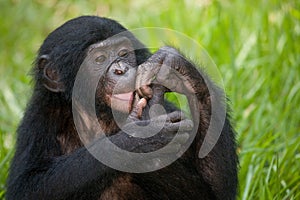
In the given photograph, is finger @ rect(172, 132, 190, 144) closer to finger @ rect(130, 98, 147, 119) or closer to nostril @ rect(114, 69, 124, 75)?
finger @ rect(130, 98, 147, 119)

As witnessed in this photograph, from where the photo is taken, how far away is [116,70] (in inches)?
232

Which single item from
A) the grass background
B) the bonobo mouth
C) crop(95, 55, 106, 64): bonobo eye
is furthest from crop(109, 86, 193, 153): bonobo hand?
the grass background

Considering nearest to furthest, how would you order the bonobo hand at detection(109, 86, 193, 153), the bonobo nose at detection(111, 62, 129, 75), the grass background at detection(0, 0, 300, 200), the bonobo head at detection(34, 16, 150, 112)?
the bonobo hand at detection(109, 86, 193, 153), the bonobo nose at detection(111, 62, 129, 75), the bonobo head at detection(34, 16, 150, 112), the grass background at detection(0, 0, 300, 200)

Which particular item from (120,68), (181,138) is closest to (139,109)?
(181,138)

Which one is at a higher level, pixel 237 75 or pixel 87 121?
pixel 87 121

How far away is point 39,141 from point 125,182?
74cm

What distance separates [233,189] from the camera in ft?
19.1

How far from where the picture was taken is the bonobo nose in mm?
5857

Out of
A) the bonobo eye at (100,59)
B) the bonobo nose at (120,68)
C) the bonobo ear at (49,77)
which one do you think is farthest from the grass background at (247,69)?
the bonobo nose at (120,68)

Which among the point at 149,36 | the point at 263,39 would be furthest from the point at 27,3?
the point at 263,39

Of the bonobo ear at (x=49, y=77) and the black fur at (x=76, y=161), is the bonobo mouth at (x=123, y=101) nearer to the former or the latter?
the black fur at (x=76, y=161)

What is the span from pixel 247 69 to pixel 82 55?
287 cm

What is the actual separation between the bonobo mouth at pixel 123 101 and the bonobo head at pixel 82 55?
9cm

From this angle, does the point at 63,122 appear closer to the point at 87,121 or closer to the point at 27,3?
the point at 87,121
